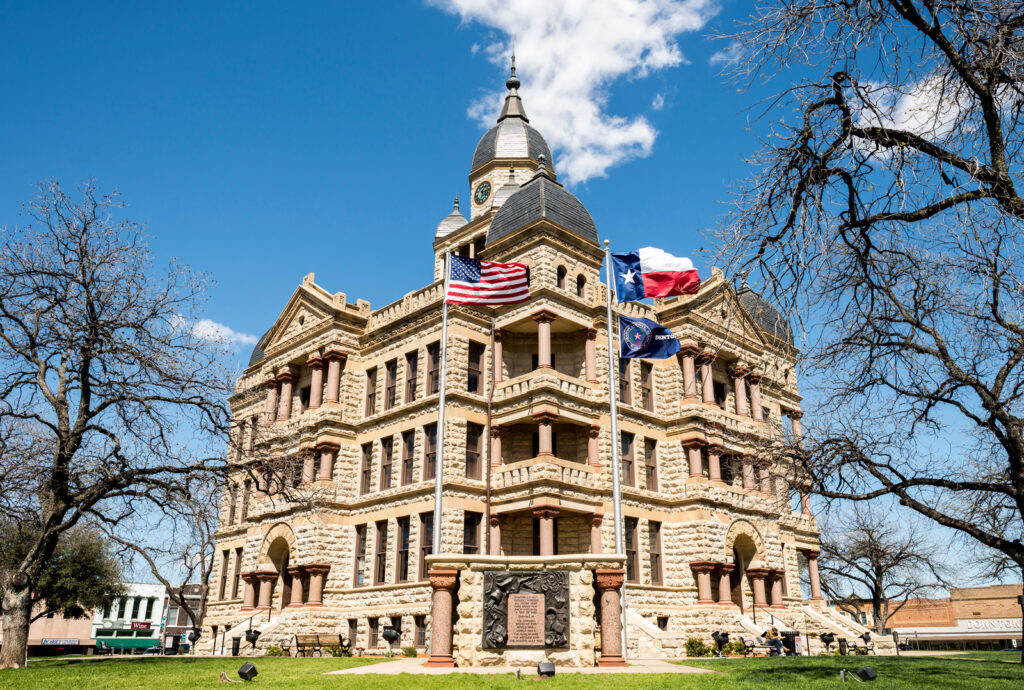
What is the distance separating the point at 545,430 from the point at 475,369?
15.2ft

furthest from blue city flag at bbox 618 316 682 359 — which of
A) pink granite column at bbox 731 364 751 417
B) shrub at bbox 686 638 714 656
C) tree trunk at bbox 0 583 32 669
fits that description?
tree trunk at bbox 0 583 32 669

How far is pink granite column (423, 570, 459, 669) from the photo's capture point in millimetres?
17766

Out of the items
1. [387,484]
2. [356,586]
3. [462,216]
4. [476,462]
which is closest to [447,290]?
[476,462]

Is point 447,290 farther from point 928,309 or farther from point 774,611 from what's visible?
point 774,611

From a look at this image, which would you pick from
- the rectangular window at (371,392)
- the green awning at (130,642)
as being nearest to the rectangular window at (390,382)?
the rectangular window at (371,392)

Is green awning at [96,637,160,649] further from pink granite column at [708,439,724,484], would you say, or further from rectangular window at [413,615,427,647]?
pink granite column at [708,439,724,484]

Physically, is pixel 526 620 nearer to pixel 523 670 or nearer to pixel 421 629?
pixel 523 670

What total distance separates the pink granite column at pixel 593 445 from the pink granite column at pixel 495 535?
14.2 ft

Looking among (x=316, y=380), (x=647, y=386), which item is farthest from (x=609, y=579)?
(x=316, y=380)

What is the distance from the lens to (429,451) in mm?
31703

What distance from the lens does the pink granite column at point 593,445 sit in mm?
31281

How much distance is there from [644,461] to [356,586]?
1314cm

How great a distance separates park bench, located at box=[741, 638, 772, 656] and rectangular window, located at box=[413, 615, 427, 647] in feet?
38.5

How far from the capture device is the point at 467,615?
58.9 feet
